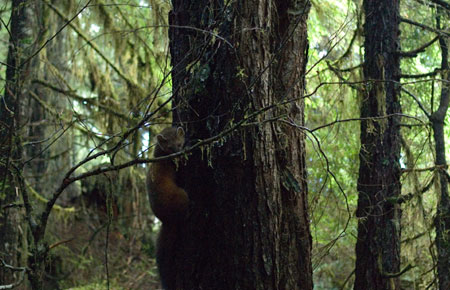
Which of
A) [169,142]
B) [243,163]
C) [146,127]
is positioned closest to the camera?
[243,163]

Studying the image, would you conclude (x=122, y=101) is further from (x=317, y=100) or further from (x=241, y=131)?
(x=241, y=131)

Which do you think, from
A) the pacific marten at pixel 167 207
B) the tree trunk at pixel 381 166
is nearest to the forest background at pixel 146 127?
the tree trunk at pixel 381 166

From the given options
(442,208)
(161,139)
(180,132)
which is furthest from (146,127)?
(442,208)

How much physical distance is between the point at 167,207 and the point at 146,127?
0.70 metres

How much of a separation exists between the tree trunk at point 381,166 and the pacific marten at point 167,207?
8.20 feet

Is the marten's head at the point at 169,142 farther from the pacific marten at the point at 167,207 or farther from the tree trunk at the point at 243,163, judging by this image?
the tree trunk at the point at 243,163

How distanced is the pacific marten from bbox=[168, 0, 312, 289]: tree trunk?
0.45 feet

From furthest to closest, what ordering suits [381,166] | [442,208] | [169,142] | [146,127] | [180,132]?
1. [381,166]
2. [442,208]
3. [169,142]
4. [180,132]
5. [146,127]

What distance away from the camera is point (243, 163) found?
3.19 meters

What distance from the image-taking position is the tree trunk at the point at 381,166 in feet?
18.8

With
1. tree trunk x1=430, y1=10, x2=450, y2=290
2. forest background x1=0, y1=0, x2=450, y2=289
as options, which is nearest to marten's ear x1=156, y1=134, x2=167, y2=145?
forest background x1=0, y1=0, x2=450, y2=289

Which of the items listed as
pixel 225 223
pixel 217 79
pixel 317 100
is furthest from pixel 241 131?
pixel 317 100

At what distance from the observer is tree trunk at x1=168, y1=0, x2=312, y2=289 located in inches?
124

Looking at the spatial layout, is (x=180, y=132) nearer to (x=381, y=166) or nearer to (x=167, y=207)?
(x=167, y=207)
